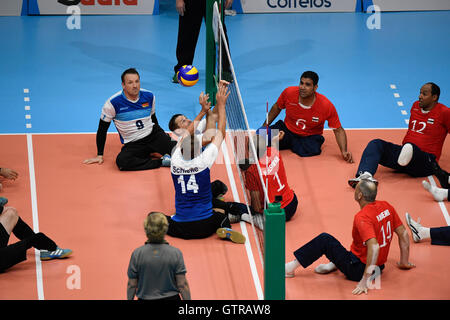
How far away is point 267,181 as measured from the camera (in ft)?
30.7

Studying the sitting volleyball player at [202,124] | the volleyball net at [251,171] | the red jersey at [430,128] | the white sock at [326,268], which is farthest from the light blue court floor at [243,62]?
the white sock at [326,268]

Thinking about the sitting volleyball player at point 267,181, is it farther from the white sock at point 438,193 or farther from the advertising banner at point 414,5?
the advertising banner at point 414,5

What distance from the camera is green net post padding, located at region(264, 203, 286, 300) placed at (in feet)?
24.2

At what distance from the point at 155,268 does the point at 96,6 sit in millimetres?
12002

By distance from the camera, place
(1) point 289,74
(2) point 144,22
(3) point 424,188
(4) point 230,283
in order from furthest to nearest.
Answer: (2) point 144,22 < (1) point 289,74 < (3) point 424,188 < (4) point 230,283

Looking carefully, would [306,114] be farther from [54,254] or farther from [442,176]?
[54,254]

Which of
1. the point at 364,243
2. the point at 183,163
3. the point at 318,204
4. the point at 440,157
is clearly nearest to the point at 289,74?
the point at 440,157

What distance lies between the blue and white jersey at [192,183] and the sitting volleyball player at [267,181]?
536 millimetres

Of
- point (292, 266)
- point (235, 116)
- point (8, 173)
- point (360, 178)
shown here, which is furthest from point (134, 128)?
point (292, 266)

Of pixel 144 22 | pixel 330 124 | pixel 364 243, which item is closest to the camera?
pixel 364 243

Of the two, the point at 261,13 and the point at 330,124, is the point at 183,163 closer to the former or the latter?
the point at 330,124

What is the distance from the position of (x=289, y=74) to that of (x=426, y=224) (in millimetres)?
5960

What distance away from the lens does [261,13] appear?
61.0 ft

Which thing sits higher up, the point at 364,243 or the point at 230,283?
the point at 364,243
